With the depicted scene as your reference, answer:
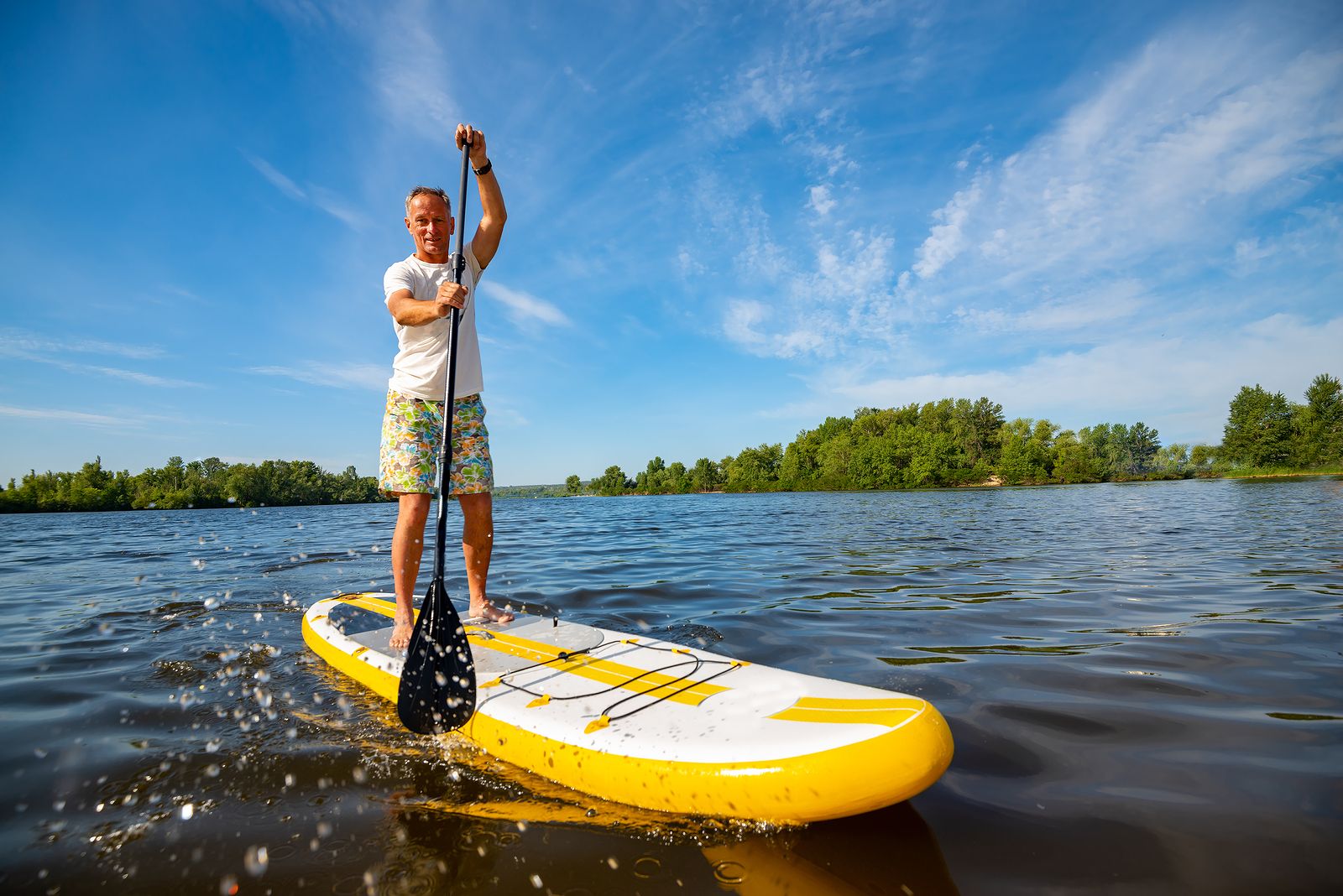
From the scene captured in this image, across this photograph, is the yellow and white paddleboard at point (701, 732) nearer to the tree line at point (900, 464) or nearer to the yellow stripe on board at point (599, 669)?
the yellow stripe on board at point (599, 669)

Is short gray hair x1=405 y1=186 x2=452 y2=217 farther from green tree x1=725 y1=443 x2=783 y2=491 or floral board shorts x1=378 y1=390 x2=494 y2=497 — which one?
green tree x1=725 y1=443 x2=783 y2=491

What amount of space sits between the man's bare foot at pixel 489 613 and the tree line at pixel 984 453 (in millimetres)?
72466

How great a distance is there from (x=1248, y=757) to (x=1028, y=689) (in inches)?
35.6

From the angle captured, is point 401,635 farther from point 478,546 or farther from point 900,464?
point 900,464

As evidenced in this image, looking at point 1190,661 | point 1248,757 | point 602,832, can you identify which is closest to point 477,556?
point 602,832

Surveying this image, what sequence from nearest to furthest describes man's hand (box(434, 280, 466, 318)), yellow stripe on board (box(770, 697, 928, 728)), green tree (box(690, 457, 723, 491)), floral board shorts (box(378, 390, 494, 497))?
yellow stripe on board (box(770, 697, 928, 728))
man's hand (box(434, 280, 466, 318))
floral board shorts (box(378, 390, 494, 497))
green tree (box(690, 457, 723, 491))

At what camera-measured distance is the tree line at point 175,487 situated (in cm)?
4712

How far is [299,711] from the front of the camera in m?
3.13

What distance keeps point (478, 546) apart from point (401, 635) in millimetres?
764

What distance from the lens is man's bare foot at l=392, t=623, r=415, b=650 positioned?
3.59 m

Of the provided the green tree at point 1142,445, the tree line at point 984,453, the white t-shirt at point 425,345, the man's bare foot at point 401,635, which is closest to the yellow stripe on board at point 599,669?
the man's bare foot at point 401,635

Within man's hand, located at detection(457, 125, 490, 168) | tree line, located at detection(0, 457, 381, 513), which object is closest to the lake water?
man's hand, located at detection(457, 125, 490, 168)

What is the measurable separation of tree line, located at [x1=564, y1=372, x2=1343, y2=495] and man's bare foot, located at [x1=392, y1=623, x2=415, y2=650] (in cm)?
7308

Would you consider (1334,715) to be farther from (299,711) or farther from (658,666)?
(299,711)
